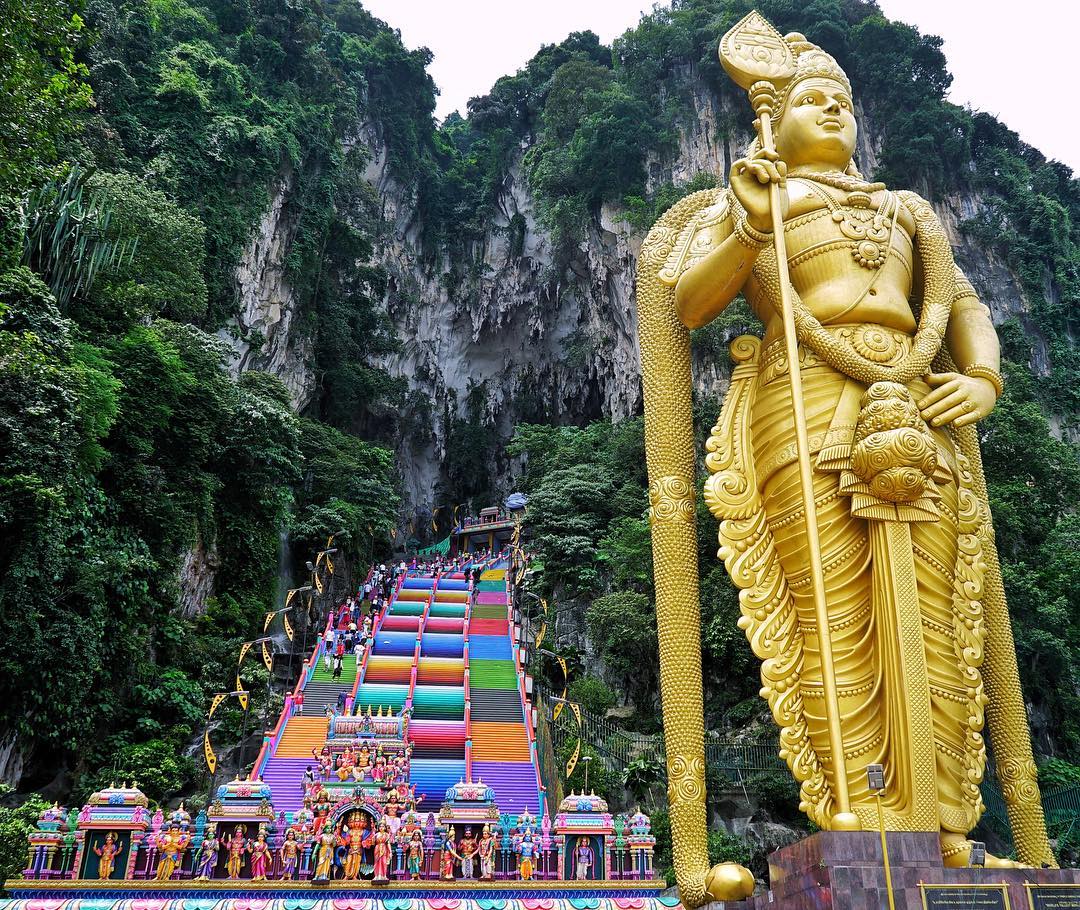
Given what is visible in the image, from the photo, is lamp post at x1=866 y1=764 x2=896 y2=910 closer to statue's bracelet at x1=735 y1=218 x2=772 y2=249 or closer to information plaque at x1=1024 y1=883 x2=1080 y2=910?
information plaque at x1=1024 y1=883 x2=1080 y2=910

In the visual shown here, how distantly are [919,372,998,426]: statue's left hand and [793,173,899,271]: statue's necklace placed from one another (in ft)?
2.68

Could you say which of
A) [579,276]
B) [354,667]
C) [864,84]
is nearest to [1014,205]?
[864,84]

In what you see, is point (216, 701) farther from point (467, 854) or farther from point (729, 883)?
point (729, 883)

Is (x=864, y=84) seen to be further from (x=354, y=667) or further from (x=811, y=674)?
(x=811, y=674)

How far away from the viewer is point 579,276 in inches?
1043

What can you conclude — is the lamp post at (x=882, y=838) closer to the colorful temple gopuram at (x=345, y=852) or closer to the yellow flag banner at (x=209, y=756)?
the colorful temple gopuram at (x=345, y=852)

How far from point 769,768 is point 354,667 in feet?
20.8

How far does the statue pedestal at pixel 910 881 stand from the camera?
11.4ft

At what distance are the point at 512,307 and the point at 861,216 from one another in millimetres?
24206

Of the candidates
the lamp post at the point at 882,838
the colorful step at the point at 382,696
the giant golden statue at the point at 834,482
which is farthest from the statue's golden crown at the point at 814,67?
the colorful step at the point at 382,696

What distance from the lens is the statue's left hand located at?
5.01 meters

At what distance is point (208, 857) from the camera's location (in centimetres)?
695

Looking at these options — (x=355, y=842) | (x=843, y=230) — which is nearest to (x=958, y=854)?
(x=843, y=230)

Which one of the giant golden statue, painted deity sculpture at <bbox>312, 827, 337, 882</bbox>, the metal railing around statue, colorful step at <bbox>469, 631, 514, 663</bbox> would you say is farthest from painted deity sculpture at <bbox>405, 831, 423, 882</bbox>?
colorful step at <bbox>469, 631, 514, 663</bbox>
